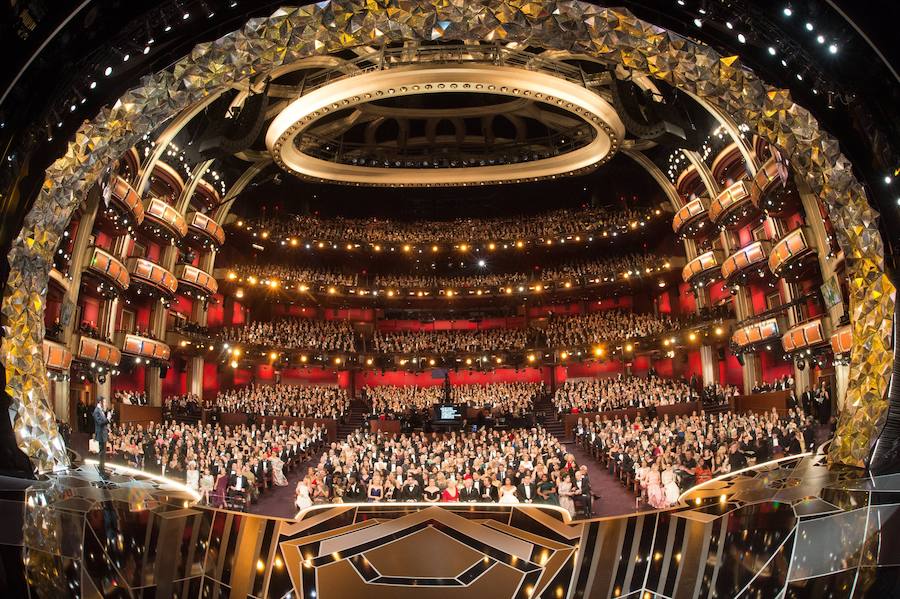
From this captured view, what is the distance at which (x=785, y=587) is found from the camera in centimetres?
380

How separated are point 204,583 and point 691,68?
6533 millimetres

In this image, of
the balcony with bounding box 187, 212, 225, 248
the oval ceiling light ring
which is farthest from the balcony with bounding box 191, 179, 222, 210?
the oval ceiling light ring

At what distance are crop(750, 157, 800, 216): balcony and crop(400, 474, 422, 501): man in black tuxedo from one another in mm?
15670

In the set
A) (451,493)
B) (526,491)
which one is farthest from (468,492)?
(526,491)

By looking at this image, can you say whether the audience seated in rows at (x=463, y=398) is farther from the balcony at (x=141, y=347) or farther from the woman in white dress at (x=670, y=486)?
the woman in white dress at (x=670, y=486)

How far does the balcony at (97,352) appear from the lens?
67.8ft

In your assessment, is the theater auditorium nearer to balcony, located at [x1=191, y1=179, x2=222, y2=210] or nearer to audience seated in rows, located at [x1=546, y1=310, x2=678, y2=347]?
balcony, located at [x1=191, y1=179, x2=222, y2=210]

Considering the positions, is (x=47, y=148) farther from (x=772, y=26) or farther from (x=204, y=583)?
(x=772, y=26)

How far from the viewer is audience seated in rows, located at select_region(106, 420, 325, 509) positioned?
13.1m

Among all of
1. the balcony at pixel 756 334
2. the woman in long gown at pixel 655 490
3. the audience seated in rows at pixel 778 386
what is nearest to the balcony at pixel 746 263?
the balcony at pixel 756 334

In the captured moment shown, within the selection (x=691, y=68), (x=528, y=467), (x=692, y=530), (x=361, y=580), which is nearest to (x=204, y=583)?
(x=361, y=580)

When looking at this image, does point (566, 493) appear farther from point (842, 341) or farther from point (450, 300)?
point (450, 300)

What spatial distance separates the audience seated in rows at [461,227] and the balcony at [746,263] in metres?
7.55

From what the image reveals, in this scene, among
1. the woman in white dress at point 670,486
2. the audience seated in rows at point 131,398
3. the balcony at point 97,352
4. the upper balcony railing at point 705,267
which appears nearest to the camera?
the woman in white dress at point 670,486
